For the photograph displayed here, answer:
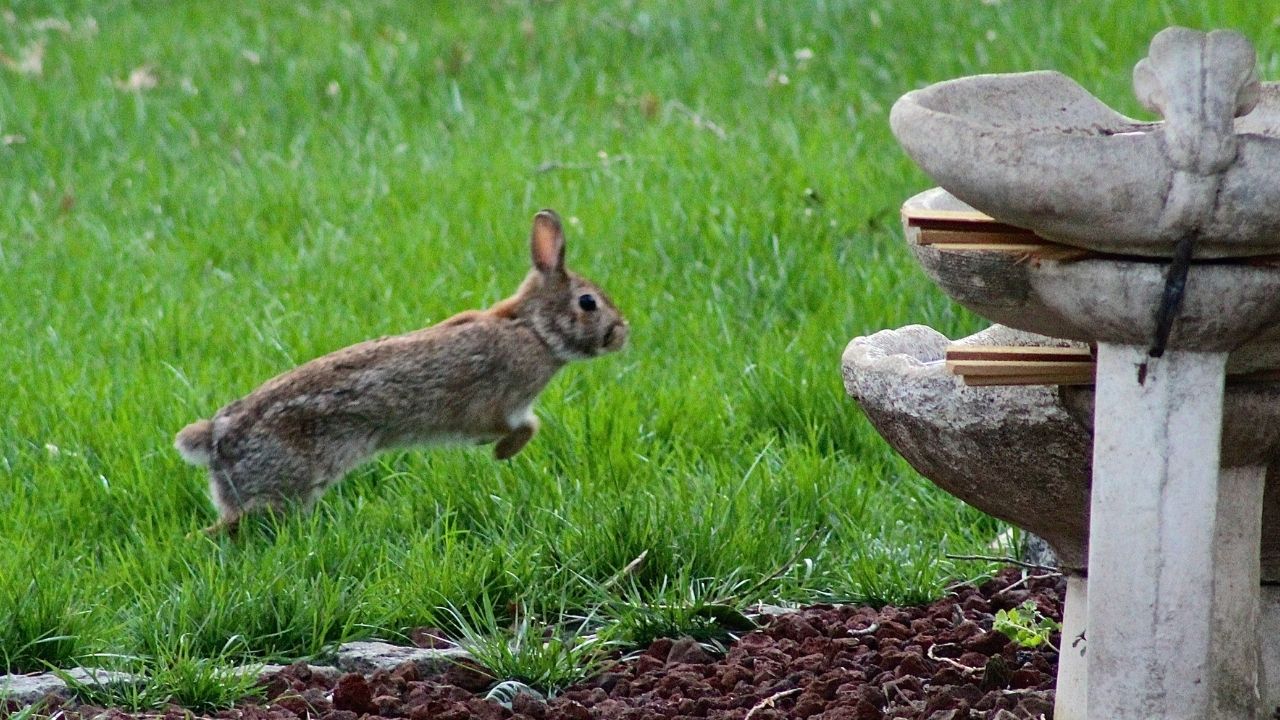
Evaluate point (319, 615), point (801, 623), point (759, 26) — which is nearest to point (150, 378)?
point (319, 615)

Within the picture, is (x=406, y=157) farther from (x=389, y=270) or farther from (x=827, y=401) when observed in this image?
(x=827, y=401)

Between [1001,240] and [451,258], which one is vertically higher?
[1001,240]

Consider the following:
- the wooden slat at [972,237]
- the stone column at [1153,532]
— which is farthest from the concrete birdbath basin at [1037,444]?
the wooden slat at [972,237]

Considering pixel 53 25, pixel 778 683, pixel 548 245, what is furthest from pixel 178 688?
pixel 53 25

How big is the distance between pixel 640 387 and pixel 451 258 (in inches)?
57.0

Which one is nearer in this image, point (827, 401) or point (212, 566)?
point (212, 566)

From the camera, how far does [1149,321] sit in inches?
100

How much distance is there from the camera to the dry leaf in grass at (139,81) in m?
8.98

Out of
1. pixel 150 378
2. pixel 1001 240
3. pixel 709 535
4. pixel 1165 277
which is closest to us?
pixel 1165 277

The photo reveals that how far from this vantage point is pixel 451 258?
247 inches

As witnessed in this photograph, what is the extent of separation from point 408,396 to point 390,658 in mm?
941

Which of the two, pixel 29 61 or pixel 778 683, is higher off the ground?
pixel 29 61

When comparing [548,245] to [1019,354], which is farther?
[548,245]

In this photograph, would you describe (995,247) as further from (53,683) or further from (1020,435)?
(53,683)
